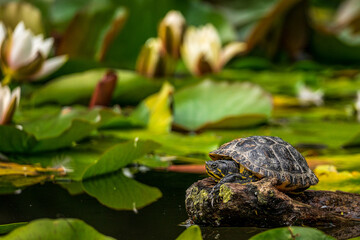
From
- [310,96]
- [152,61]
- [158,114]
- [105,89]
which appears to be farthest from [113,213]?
[310,96]

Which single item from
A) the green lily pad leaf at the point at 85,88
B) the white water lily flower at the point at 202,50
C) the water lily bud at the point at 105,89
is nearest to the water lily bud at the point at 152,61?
the white water lily flower at the point at 202,50

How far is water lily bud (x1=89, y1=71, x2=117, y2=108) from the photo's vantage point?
2078mm

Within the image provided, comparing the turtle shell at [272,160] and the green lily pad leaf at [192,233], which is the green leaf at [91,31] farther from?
the green lily pad leaf at [192,233]

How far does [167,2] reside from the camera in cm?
423

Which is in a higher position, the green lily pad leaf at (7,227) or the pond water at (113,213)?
the green lily pad leaf at (7,227)

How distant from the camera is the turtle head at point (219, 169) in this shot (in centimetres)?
105

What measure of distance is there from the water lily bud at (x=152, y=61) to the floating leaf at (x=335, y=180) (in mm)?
1803

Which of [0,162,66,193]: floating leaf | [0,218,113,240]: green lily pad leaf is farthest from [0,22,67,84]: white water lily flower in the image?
[0,218,113,240]: green lily pad leaf

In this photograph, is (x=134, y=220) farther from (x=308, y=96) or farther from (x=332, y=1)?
(x=332, y=1)

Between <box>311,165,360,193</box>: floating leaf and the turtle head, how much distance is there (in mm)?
294

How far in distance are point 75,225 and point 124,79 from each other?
1874mm

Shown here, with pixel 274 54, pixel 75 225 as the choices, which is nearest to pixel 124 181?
pixel 75 225

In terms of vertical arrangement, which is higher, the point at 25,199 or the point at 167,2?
the point at 167,2

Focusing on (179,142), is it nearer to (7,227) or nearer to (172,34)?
(7,227)
